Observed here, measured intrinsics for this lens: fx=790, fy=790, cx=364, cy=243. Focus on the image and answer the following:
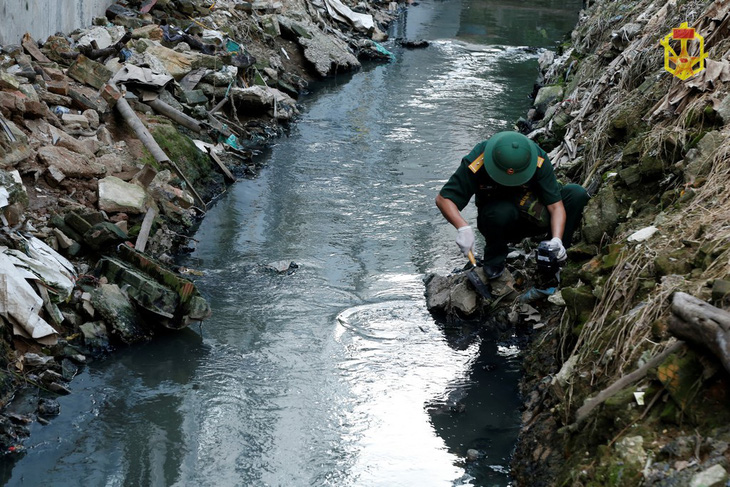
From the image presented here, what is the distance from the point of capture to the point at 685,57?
236 inches

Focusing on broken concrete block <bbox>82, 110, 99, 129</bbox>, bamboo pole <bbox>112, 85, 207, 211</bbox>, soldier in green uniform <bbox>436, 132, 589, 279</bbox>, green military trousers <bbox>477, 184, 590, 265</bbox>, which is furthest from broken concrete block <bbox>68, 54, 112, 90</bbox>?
green military trousers <bbox>477, 184, 590, 265</bbox>

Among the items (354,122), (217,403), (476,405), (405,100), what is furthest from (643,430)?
(405,100)

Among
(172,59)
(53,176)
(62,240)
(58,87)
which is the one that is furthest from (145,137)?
(172,59)

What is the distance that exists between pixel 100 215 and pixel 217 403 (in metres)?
2.48

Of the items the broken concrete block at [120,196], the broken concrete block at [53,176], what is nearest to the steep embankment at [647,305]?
the broken concrete block at [120,196]

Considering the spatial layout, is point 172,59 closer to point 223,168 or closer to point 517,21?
point 223,168

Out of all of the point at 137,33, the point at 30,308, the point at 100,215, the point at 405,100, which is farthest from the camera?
the point at 405,100

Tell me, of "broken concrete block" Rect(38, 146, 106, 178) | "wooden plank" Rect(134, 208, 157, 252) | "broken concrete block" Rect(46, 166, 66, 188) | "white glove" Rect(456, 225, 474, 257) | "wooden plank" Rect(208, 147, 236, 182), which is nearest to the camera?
"white glove" Rect(456, 225, 474, 257)

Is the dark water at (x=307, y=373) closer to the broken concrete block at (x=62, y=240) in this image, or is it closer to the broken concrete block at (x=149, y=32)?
the broken concrete block at (x=62, y=240)

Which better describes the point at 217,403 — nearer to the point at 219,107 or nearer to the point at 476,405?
the point at 476,405

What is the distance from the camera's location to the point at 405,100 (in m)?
13.8

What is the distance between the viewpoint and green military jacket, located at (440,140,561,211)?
5543mm

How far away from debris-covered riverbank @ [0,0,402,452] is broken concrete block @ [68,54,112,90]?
0.01m

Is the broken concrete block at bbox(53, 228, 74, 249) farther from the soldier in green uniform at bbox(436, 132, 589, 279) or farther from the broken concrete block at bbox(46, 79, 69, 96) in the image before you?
the soldier in green uniform at bbox(436, 132, 589, 279)
